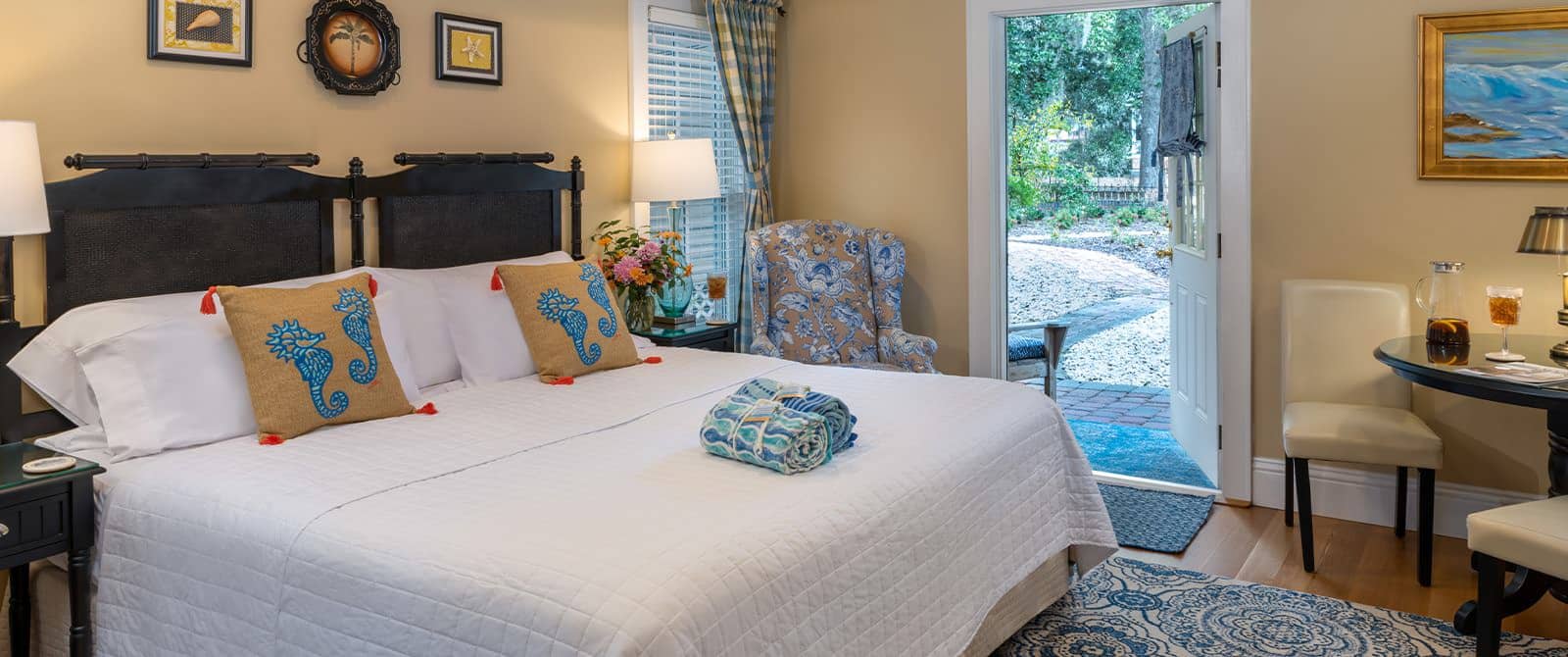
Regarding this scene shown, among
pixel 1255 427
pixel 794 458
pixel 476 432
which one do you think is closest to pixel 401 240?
pixel 476 432

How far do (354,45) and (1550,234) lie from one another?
3815 mm

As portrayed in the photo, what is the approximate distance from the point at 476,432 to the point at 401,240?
1.16m

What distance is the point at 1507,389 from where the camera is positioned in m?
3.09

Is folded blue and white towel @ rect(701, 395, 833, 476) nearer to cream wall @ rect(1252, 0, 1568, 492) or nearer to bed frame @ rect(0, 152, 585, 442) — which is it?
bed frame @ rect(0, 152, 585, 442)

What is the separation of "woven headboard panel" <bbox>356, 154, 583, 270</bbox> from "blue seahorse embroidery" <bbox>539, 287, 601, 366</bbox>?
0.53 m

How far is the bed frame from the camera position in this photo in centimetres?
287

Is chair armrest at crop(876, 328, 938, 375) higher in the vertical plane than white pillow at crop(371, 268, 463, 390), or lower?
lower

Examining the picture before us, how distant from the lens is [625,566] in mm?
1879

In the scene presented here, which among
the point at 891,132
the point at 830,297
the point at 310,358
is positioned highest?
the point at 891,132

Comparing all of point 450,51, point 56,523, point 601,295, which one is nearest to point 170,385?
point 56,523

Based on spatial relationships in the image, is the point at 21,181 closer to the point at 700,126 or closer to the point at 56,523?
the point at 56,523

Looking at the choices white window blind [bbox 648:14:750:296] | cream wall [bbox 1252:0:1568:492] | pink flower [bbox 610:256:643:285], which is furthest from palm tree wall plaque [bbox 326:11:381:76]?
cream wall [bbox 1252:0:1568:492]

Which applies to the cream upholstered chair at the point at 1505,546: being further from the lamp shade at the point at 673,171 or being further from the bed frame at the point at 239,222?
the bed frame at the point at 239,222

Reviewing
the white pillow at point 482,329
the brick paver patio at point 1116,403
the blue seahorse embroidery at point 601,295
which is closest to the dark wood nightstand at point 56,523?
the white pillow at point 482,329
